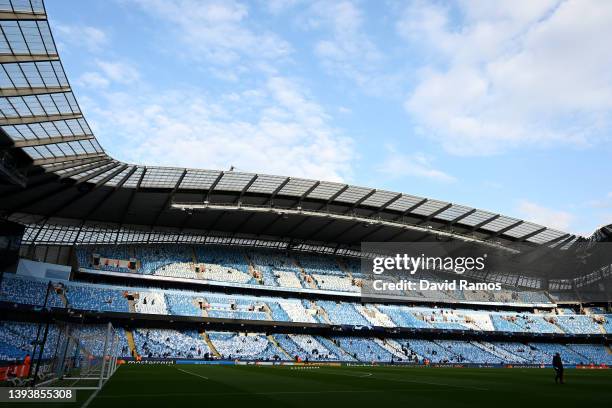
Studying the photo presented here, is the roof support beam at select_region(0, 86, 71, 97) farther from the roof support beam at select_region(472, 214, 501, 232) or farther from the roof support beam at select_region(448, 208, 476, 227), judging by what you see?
the roof support beam at select_region(472, 214, 501, 232)

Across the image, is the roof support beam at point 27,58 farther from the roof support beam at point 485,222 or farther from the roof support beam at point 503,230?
the roof support beam at point 503,230

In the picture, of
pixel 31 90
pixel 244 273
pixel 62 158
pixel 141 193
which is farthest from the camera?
pixel 244 273

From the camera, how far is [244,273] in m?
62.1

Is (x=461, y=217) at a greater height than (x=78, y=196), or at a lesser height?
greater

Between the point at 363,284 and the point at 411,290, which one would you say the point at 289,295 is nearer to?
the point at 363,284

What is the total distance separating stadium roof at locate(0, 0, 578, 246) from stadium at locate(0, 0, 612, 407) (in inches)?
7.0

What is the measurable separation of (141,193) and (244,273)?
2197 cm

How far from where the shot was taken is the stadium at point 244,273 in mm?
32875

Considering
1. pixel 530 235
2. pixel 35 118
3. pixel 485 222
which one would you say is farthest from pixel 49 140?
pixel 530 235

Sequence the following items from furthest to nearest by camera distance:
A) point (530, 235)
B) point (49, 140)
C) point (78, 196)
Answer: point (530, 235), point (78, 196), point (49, 140)

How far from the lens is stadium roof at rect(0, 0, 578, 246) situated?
2427 cm

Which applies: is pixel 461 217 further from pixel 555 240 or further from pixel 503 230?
pixel 555 240

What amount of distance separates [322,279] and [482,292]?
29721mm

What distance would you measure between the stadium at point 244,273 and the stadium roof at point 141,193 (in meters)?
0.18
